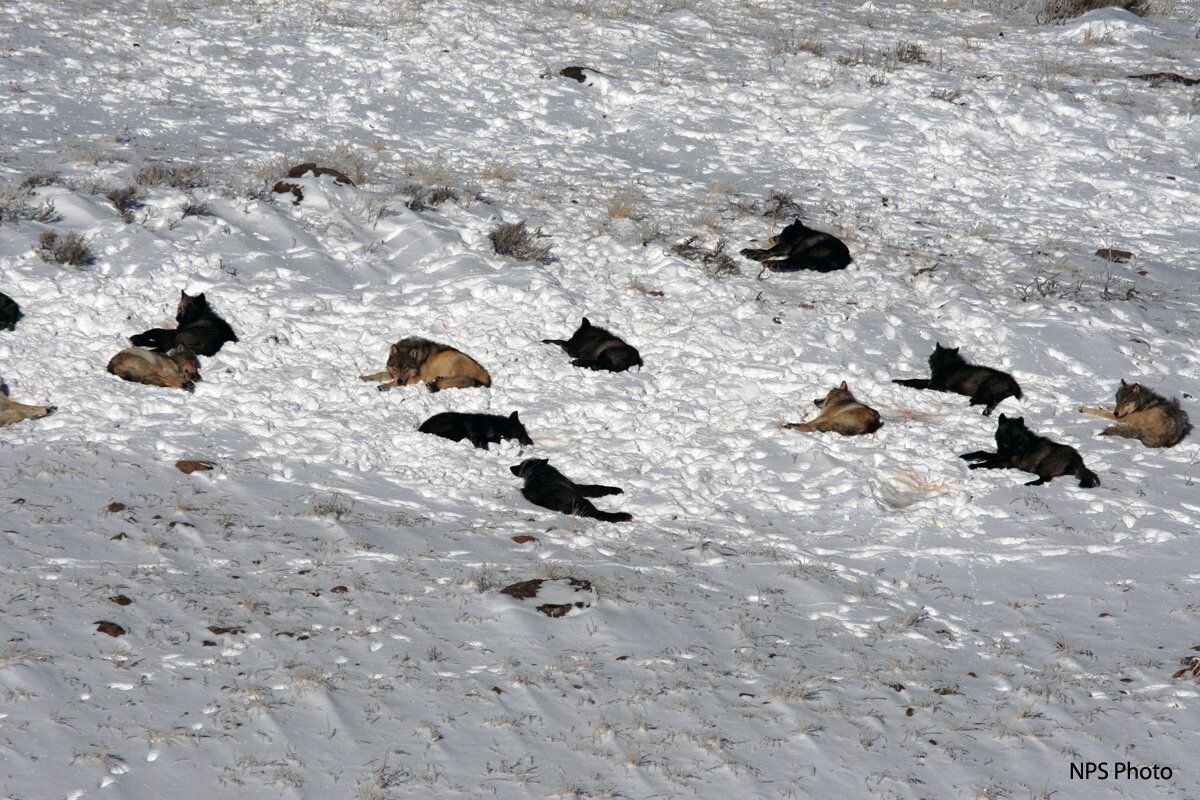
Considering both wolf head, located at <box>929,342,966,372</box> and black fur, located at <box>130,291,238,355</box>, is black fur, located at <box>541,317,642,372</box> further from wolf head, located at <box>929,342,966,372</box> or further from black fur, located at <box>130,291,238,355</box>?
black fur, located at <box>130,291,238,355</box>

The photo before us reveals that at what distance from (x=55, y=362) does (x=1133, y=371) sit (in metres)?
10.9

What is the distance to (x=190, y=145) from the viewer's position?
529 inches

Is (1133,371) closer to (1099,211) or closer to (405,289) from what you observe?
(1099,211)

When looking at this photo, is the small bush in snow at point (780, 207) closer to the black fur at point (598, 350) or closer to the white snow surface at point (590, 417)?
the white snow surface at point (590, 417)

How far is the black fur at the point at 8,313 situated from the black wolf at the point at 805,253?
320 inches

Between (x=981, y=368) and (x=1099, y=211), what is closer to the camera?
(x=981, y=368)

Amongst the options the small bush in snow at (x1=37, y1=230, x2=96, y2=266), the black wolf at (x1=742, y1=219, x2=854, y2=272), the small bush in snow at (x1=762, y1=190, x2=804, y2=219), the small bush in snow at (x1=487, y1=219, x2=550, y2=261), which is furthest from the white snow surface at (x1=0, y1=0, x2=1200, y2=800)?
the small bush in snow at (x1=762, y1=190, x2=804, y2=219)

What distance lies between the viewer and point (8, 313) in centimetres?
950

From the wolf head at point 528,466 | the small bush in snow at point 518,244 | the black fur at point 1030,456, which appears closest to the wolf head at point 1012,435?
the black fur at point 1030,456

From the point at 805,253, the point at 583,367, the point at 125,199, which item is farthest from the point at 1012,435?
the point at 125,199

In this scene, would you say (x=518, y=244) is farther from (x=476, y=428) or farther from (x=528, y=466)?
(x=528, y=466)

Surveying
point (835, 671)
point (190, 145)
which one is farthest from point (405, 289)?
point (835, 671)

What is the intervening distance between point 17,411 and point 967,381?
29.6ft

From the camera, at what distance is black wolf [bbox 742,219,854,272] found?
12.0 metres
